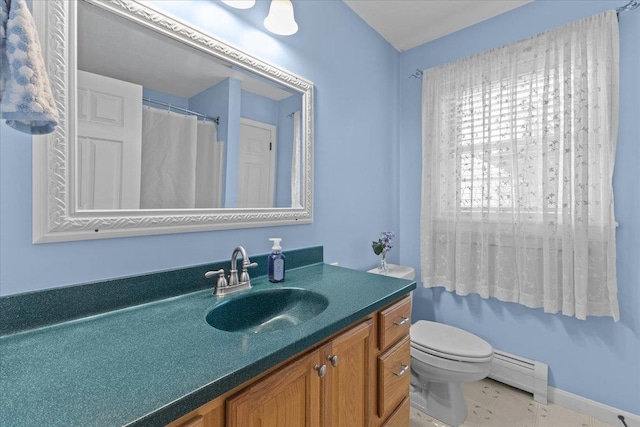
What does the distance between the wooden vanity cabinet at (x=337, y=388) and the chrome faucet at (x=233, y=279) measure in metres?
0.43

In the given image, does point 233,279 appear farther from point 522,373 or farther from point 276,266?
point 522,373

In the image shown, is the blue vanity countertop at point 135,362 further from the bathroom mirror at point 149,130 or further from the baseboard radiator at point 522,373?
the baseboard radiator at point 522,373

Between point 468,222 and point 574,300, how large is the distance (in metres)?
0.69

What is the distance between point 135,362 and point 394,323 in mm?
865

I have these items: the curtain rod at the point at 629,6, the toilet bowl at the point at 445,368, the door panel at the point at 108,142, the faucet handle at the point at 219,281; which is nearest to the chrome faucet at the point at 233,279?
the faucet handle at the point at 219,281

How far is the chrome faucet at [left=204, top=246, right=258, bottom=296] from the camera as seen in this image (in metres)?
1.03

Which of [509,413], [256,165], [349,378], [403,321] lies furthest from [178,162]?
[509,413]

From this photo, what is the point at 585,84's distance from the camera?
155cm

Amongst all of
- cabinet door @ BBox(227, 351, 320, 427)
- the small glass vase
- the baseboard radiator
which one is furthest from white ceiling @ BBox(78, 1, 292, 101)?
the baseboard radiator

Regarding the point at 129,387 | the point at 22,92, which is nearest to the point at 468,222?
the point at 129,387

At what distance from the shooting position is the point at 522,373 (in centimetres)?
175

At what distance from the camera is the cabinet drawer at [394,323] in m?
1.03

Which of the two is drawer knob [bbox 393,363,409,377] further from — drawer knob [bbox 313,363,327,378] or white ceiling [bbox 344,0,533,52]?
white ceiling [bbox 344,0,533,52]

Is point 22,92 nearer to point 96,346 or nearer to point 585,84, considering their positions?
point 96,346
